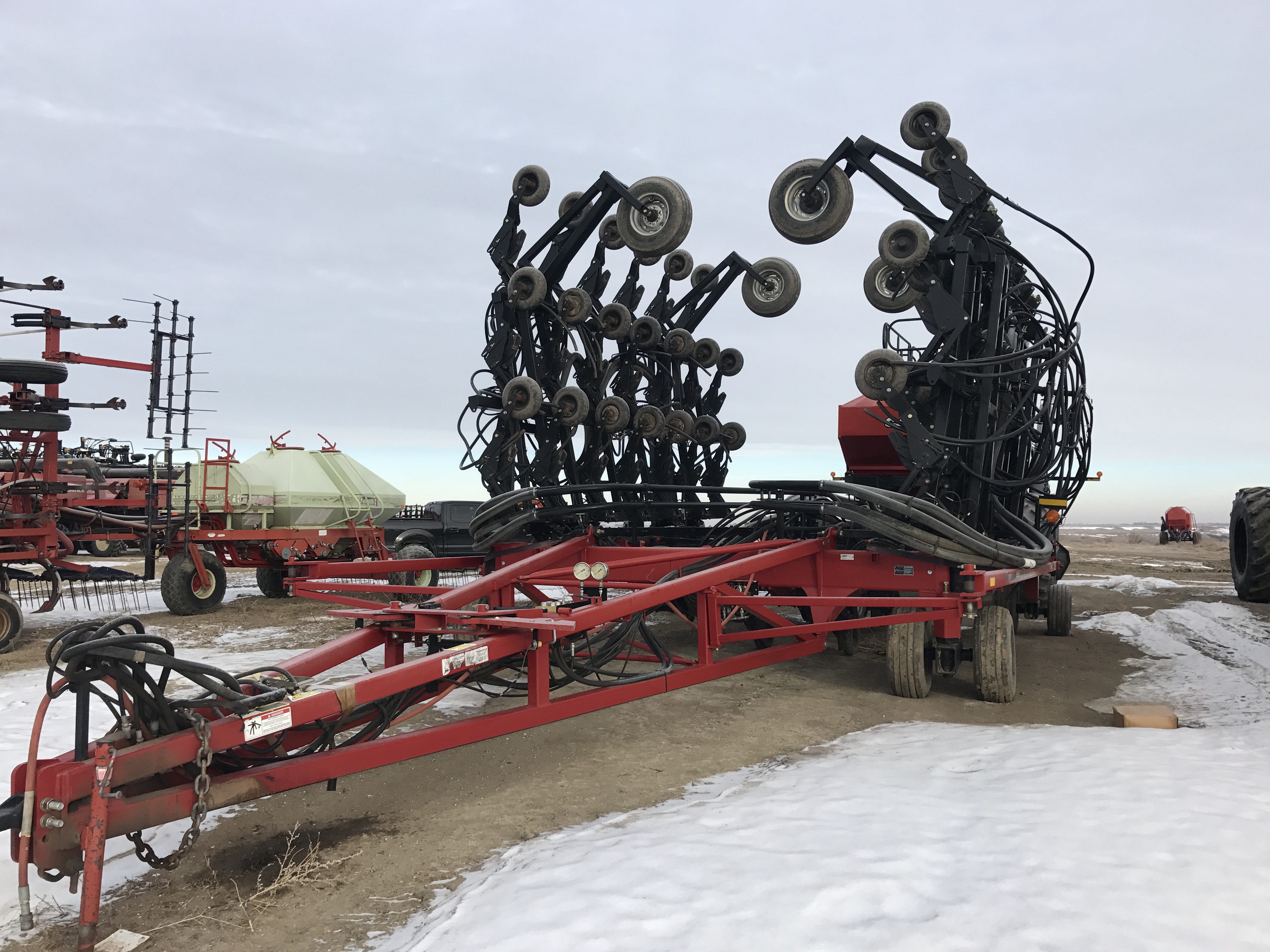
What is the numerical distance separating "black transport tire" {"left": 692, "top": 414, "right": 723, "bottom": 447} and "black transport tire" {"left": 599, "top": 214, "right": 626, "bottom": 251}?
9.00 ft

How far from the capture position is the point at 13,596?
13.4 meters

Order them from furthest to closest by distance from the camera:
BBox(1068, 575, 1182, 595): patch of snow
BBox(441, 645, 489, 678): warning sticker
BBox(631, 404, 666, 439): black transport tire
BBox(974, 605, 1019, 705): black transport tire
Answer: BBox(1068, 575, 1182, 595): patch of snow < BBox(631, 404, 666, 439): black transport tire < BBox(974, 605, 1019, 705): black transport tire < BBox(441, 645, 489, 678): warning sticker

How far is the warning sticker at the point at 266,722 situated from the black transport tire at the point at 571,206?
6.61m

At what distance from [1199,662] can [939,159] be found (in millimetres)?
5323

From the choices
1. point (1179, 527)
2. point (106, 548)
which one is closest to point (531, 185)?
Answer: point (106, 548)

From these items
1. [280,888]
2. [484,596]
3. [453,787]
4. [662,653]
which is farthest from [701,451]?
[280,888]

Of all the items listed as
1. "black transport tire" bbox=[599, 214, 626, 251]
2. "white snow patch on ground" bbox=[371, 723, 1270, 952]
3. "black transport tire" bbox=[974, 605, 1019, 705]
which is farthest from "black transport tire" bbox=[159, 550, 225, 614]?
"black transport tire" bbox=[974, 605, 1019, 705]

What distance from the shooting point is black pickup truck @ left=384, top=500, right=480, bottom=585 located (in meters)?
14.3

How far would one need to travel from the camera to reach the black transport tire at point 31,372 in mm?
9789

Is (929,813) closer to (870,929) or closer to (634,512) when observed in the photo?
(870,929)

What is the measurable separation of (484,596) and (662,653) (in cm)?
183

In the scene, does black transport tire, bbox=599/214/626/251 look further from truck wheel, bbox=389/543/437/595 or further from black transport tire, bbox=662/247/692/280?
truck wheel, bbox=389/543/437/595

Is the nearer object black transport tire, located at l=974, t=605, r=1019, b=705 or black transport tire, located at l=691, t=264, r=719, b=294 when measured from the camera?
black transport tire, located at l=974, t=605, r=1019, b=705

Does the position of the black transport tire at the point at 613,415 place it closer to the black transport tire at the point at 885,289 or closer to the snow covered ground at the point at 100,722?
the black transport tire at the point at 885,289
